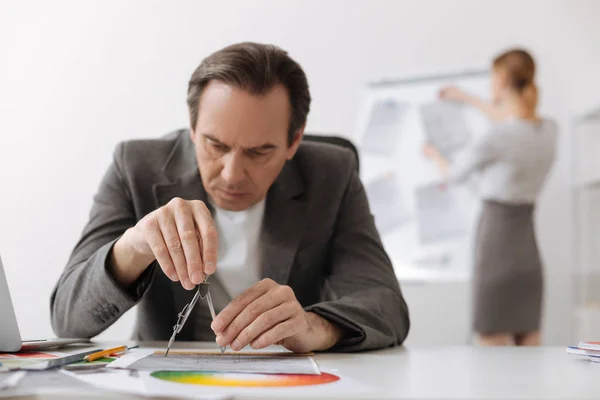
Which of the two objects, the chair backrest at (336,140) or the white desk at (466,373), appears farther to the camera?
the chair backrest at (336,140)

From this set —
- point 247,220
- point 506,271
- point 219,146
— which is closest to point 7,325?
point 219,146

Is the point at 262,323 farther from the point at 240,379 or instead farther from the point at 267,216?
the point at 267,216

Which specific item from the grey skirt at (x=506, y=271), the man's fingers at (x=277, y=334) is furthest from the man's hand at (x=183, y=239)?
the grey skirt at (x=506, y=271)

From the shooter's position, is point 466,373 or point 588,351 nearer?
point 466,373

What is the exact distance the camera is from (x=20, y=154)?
3.54 metres

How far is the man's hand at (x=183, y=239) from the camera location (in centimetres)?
84

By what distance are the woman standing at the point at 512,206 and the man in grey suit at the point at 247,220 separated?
1.31 m

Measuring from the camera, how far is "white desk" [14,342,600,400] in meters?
0.61

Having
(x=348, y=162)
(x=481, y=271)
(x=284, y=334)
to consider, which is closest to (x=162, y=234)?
(x=284, y=334)

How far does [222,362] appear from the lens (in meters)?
0.78

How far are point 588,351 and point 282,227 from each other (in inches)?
23.9

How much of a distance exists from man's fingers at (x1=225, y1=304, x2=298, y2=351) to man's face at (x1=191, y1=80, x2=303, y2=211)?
1.16 ft

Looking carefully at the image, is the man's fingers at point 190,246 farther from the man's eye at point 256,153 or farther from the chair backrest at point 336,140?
the chair backrest at point 336,140

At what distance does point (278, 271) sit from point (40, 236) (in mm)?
2525
